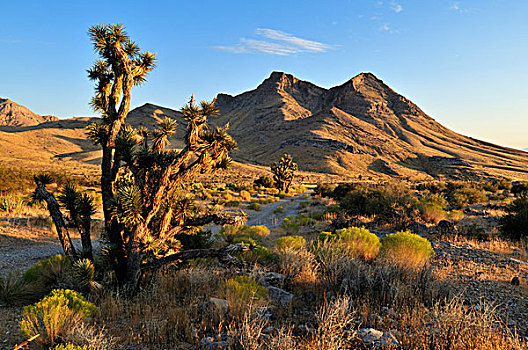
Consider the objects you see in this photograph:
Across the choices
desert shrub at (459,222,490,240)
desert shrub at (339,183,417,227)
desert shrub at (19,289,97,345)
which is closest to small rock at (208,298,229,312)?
desert shrub at (19,289,97,345)

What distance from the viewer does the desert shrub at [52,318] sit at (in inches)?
140

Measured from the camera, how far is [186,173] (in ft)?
17.9

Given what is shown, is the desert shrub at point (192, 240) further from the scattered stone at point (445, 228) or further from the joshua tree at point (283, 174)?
the joshua tree at point (283, 174)

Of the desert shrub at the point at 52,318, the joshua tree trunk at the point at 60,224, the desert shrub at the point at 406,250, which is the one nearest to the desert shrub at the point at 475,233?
the desert shrub at the point at 406,250

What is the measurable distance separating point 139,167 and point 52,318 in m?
2.79

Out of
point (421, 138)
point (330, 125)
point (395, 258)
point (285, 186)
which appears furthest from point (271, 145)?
point (395, 258)

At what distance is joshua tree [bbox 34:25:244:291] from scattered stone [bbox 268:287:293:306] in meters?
1.02

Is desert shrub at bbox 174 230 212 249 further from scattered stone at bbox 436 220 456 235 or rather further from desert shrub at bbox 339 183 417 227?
scattered stone at bbox 436 220 456 235

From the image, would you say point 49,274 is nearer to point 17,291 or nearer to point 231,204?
point 17,291

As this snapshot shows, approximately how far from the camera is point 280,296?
501 cm

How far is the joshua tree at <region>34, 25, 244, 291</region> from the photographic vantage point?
17.4 feet

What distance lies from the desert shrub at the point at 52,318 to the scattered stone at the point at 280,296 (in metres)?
2.97

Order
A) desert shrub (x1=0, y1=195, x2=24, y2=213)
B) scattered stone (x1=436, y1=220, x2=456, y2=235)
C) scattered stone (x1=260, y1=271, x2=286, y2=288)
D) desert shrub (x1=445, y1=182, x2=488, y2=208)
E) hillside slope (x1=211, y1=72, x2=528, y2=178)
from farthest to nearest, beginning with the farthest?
hillside slope (x1=211, y1=72, x2=528, y2=178) → desert shrub (x1=445, y1=182, x2=488, y2=208) → desert shrub (x1=0, y1=195, x2=24, y2=213) → scattered stone (x1=436, y1=220, x2=456, y2=235) → scattered stone (x1=260, y1=271, x2=286, y2=288)

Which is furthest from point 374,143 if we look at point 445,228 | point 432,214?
point 445,228
